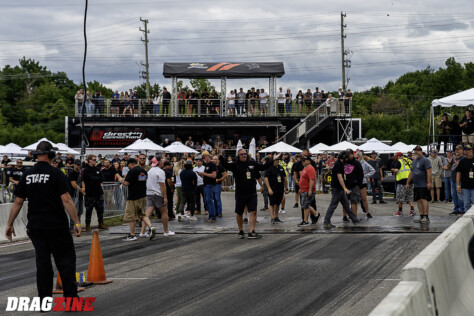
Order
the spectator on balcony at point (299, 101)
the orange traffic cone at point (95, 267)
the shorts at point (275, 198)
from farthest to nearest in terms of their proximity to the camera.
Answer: the spectator on balcony at point (299, 101), the shorts at point (275, 198), the orange traffic cone at point (95, 267)

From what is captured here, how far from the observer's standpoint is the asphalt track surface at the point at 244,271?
7523 mm

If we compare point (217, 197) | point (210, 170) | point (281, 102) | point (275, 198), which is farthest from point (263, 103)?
point (275, 198)

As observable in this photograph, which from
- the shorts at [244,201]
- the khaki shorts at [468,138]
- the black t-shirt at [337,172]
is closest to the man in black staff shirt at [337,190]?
the black t-shirt at [337,172]

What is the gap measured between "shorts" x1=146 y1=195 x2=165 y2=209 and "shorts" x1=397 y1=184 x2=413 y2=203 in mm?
7206

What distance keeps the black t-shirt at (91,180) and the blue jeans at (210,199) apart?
3.48m

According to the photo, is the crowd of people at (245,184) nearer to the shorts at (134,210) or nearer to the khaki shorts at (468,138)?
the shorts at (134,210)

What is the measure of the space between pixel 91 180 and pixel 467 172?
972cm

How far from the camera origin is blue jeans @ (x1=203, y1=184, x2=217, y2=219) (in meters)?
19.0

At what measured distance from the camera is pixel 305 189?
55.4 feet

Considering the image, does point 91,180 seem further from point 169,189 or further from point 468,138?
point 468,138

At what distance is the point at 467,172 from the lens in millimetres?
16344

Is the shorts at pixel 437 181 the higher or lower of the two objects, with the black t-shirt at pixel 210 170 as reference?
lower

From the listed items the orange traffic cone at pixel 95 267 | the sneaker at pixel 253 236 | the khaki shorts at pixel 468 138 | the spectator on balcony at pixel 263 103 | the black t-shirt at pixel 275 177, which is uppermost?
the spectator on balcony at pixel 263 103

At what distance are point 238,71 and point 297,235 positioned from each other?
2584 centimetres
